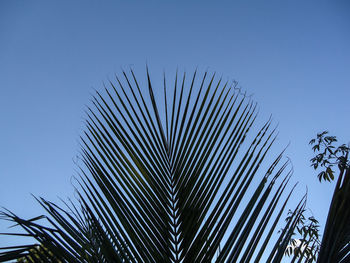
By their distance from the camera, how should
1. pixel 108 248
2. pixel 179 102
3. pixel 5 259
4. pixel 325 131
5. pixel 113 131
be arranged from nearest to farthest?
1. pixel 108 248
2. pixel 5 259
3. pixel 113 131
4. pixel 179 102
5. pixel 325 131

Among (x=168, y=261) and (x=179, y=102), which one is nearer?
(x=168, y=261)

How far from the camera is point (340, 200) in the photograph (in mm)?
712

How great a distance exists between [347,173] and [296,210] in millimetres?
214

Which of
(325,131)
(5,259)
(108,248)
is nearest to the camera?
(108,248)

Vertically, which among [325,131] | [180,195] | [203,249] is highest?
[325,131]

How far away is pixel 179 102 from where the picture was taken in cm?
103

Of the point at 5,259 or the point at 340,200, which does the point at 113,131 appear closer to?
the point at 5,259

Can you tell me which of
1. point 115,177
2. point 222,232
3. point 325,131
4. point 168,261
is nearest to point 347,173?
point 222,232

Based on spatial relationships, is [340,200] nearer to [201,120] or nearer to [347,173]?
[347,173]

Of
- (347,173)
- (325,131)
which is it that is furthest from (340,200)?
(325,131)

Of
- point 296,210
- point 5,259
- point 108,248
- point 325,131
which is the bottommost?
point 5,259

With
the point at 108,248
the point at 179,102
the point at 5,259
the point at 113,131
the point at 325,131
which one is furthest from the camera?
the point at 325,131

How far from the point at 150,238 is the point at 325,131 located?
12.6ft

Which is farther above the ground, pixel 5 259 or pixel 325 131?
pixel 325 131
